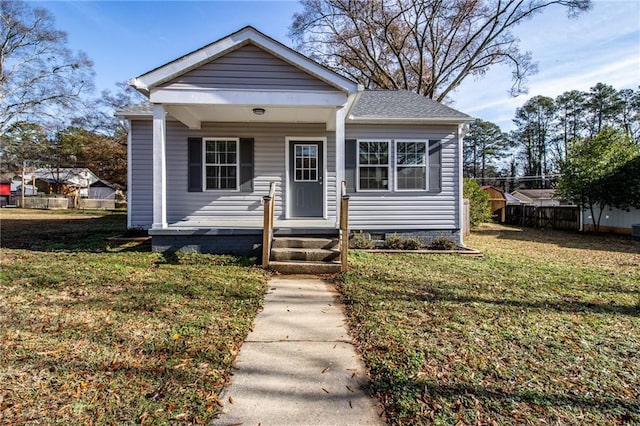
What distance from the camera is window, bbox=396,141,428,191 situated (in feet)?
27.8

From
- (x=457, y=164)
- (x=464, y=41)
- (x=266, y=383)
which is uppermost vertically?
(x=464, y=41)

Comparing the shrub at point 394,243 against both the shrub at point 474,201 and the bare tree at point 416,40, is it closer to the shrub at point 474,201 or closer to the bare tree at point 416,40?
the shrub at point 474,201

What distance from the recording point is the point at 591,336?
315cm

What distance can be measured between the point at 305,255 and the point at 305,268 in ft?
1.15

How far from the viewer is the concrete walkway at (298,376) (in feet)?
6.51

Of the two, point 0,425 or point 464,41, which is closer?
A: point 0,425

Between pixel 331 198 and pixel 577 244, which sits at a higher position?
pixel 331 198

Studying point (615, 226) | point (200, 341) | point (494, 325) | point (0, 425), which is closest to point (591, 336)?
point (494, 325)

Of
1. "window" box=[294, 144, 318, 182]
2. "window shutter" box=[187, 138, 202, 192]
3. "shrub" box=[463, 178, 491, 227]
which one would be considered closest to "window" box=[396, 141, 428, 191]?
"window" box=[294, 144, 318, 182]

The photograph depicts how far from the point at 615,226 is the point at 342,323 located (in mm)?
15195

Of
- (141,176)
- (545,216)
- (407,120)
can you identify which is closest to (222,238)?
(141,176)

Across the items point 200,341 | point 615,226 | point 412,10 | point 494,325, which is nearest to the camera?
point 200,341

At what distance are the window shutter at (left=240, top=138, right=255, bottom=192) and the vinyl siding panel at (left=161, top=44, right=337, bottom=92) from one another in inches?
79.5

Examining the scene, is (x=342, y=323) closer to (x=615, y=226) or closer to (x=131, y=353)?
(x=131, y=353)
